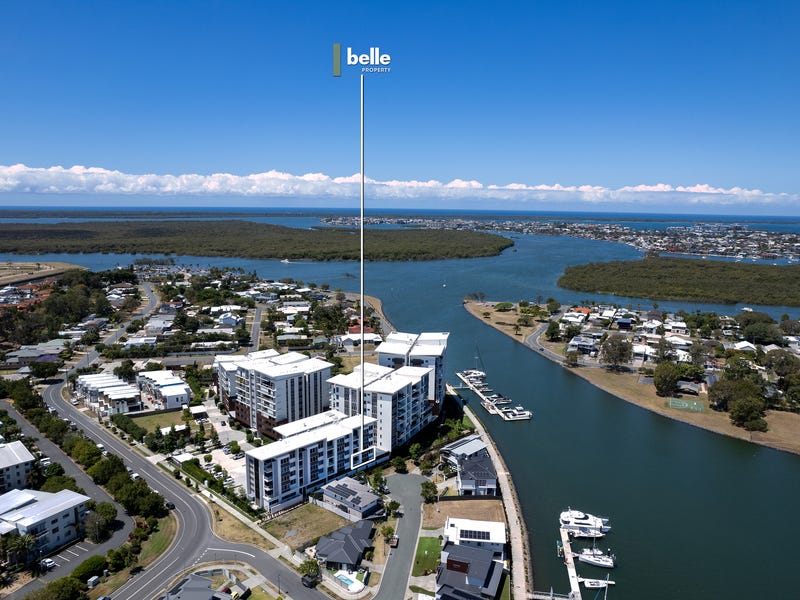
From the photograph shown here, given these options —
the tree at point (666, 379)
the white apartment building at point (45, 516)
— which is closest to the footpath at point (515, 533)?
the tree at point (666, 379)

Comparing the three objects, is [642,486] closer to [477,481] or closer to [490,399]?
[477,481]

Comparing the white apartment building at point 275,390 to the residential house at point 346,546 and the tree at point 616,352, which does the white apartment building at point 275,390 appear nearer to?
the residential house at point 346,546

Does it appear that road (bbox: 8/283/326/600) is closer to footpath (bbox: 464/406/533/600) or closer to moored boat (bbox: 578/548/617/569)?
footpath (bbox: 464/406/533/600)

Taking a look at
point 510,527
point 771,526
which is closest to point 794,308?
point 771,526

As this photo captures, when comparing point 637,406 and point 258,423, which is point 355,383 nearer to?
point 258,423

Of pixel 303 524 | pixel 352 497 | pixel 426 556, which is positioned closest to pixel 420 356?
pixel 352 497
